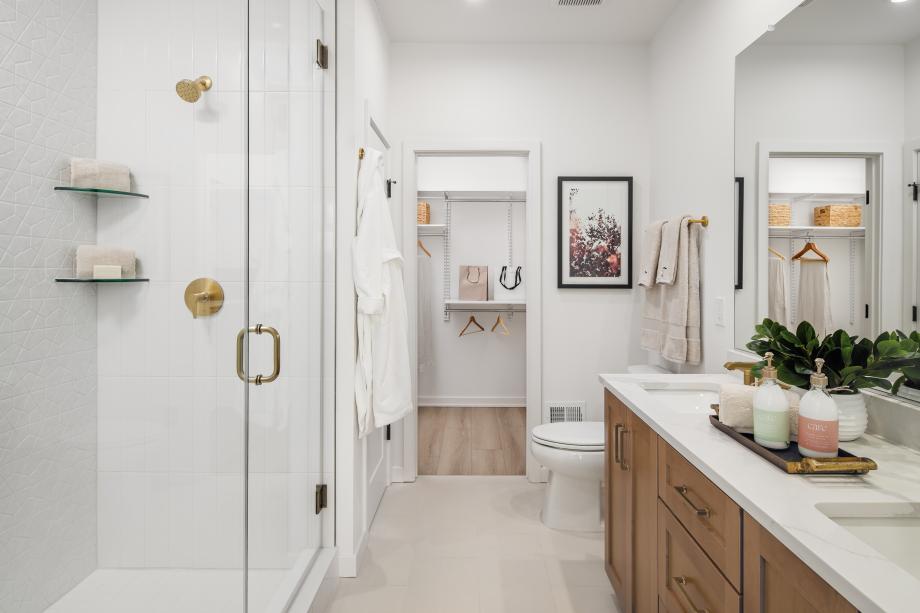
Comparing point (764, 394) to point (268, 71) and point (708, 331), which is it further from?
point (268, 71)

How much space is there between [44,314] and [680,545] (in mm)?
1499

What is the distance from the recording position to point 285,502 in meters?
1.76

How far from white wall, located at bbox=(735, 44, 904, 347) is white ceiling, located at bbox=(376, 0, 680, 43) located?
99 centimetres

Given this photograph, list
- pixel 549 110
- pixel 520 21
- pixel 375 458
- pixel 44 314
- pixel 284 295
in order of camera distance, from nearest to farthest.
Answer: pixel 44 314, pixel 284 295, pixel 375 458, pixel 520 21, pixel 549 110

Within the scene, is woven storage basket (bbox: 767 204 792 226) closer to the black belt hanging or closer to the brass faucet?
the brass faucet

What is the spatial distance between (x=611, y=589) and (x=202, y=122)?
7.05 feet

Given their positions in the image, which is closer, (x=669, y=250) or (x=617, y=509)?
(x=617, y=509)

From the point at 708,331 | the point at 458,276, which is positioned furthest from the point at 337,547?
the point at 458,276

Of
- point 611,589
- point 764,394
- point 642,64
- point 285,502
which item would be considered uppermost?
point 642,64

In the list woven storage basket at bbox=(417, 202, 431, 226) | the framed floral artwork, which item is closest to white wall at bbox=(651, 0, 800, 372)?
the framed floral artwork

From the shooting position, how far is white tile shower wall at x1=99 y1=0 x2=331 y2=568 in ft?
3.67

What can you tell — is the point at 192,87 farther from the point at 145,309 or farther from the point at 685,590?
the point at 685,590

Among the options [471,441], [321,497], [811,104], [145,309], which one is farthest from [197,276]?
[471,441]

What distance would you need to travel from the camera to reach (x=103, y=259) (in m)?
1.08
